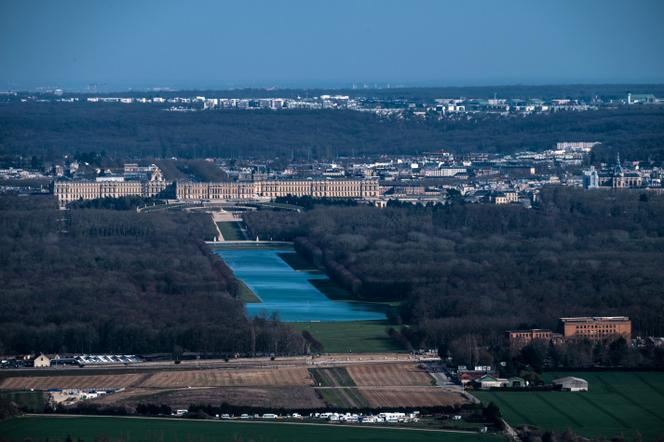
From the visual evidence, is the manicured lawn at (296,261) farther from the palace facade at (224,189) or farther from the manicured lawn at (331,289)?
the palace facade at (224,189)

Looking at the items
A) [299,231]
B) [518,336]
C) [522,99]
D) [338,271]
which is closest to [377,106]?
[522,99]

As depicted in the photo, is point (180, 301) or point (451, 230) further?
point (451, 230)

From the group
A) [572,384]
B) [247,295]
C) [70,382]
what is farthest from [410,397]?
[247,295]

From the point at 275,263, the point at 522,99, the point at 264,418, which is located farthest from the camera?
A: the point at 522,99

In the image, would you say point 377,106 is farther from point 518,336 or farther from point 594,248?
point 518,336

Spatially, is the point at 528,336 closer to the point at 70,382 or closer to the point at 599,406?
the point at 599,406

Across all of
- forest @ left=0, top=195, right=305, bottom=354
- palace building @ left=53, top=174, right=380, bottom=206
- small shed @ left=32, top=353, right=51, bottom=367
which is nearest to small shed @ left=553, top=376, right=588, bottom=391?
forest @ left=0, top=195, right=305, bottom=354

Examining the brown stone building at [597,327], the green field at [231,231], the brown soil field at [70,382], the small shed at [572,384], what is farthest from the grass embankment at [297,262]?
the small shed at [572,384]
